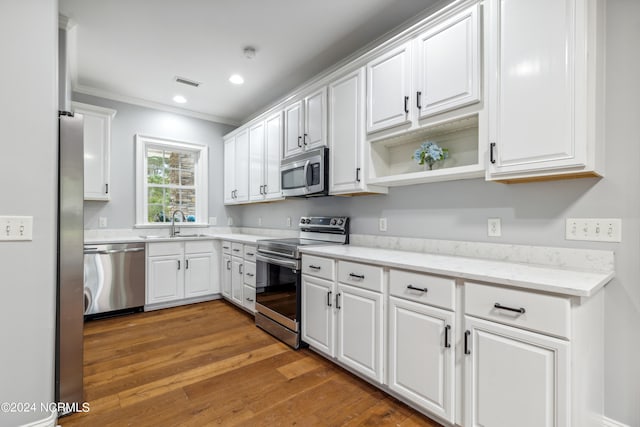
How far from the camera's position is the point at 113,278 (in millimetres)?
3533

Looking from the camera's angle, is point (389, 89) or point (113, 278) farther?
point (113, 278)

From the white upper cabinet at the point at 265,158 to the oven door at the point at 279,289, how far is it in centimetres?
93

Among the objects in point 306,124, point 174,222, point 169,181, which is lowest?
point 174,222

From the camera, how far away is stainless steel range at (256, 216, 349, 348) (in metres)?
2.67

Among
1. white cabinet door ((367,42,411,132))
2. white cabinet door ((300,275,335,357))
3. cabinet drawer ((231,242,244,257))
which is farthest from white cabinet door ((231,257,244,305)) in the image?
white cabinet door ((367,42,411,132))

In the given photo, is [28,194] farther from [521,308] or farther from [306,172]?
[521,308]

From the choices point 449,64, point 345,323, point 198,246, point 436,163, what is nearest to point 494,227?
point 436,163

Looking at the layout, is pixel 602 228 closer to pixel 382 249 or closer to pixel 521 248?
pixel 521 248

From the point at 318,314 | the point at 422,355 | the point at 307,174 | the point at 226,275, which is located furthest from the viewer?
the point at 226,275

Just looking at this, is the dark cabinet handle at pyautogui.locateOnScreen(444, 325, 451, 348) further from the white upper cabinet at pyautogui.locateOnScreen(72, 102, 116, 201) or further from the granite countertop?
the white upper cabinet at pyautogui.locateOnScreen(72, 102, 116, 201)

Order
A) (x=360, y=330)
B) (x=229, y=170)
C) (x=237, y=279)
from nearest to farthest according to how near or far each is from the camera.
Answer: (x=360, y=330), (x=237, y=279), (x=229, y=170)

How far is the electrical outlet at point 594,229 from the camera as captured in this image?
1503 millimetres

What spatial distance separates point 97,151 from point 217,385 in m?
3.22

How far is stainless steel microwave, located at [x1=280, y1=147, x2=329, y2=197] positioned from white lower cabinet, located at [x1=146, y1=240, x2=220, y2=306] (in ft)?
5.37
